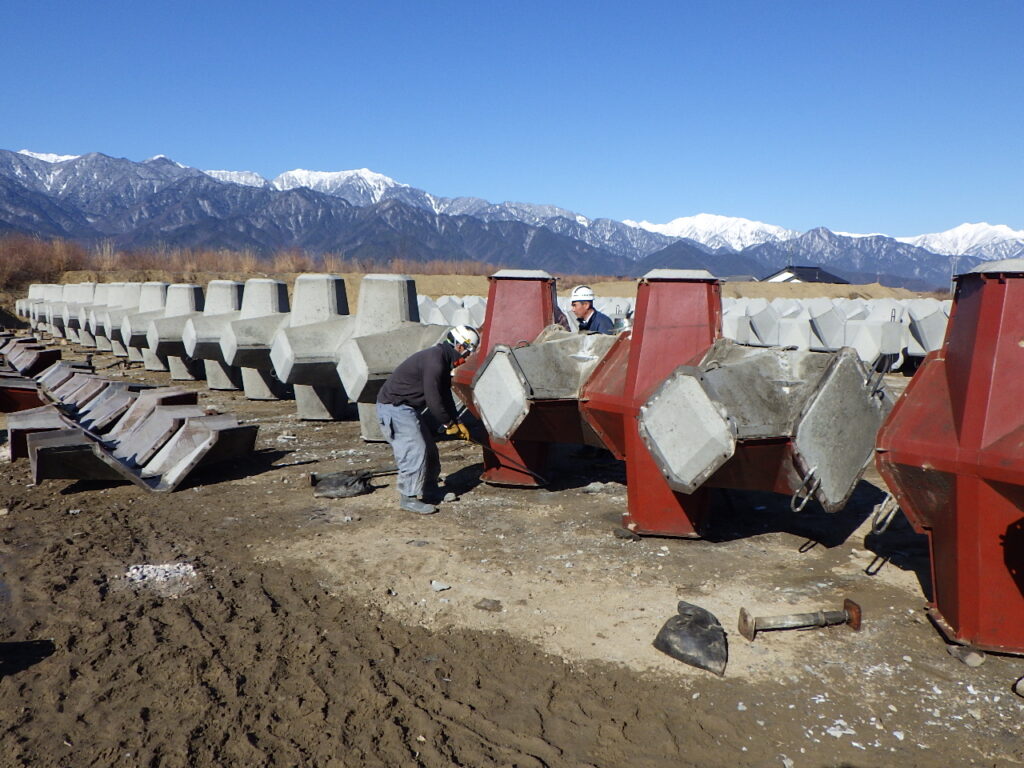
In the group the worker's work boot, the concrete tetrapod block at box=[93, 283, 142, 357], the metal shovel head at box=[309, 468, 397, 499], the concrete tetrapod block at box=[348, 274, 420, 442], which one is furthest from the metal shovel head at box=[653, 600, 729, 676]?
the concrete tetrapod block at box=[93, 283, 142, 357]

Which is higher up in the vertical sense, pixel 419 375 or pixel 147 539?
pixel 419 375

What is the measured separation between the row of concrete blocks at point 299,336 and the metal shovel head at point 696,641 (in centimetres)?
483

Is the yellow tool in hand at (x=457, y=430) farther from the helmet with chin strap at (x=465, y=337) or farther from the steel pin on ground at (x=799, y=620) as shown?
the steel pin on ground at (x=799, y=620)

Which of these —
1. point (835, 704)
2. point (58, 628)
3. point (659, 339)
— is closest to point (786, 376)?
point (659, 339)

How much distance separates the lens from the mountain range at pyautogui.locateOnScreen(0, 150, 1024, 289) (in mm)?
126938

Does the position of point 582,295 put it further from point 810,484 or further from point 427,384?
point 810,484

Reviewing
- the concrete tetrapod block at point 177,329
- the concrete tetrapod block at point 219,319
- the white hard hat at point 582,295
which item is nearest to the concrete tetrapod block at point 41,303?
the concrete tetrapod block at point 177,329

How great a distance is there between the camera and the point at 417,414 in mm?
6297

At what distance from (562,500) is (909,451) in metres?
3.11

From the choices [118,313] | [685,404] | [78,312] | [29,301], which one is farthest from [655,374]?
[29,301]

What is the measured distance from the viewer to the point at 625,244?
611 ft

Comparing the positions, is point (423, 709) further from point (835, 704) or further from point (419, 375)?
point (419, 375)

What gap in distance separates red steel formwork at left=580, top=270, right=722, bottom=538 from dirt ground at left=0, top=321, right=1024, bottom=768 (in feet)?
0.68

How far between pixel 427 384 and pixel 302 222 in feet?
466
